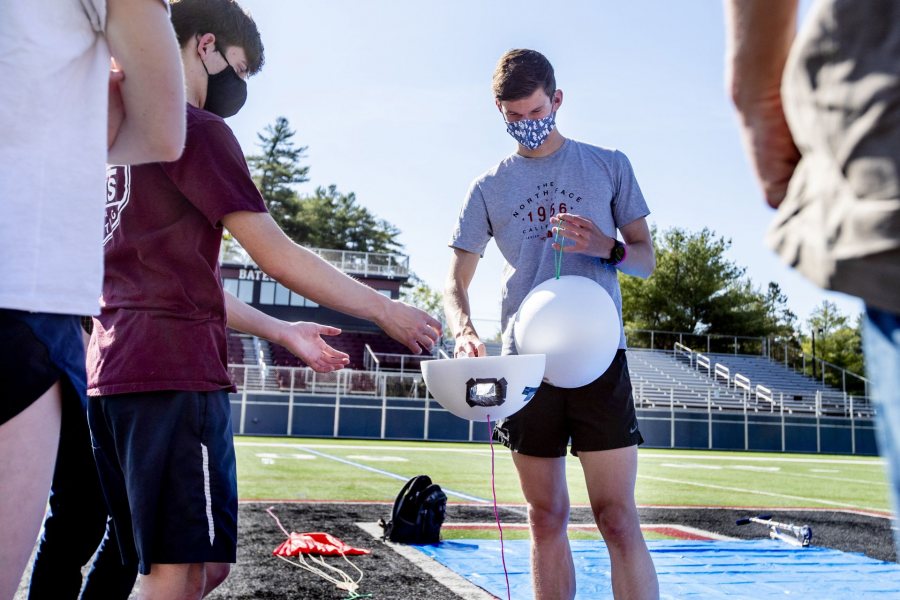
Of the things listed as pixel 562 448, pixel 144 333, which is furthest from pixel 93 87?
pixel 562 448

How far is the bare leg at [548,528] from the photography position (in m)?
2.90

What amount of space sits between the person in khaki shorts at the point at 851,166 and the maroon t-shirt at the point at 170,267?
1.21 meters

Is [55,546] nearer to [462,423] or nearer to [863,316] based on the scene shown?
[863,316]

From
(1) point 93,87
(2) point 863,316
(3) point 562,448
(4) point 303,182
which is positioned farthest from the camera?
(4) point 303,182

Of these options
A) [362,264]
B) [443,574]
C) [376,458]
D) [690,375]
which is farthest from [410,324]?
[362,264]

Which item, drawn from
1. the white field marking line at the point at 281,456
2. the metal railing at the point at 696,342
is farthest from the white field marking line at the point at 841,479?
the metal railing at the point at 696,342

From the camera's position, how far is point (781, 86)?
1.14 metres

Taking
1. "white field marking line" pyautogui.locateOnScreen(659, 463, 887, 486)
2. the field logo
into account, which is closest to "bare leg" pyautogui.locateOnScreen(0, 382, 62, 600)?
the field logo

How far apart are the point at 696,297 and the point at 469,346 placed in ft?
177

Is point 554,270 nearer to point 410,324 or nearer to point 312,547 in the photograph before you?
point 410,324

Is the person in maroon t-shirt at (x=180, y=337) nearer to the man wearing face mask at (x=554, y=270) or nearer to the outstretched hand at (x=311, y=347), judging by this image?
the outstretched hand at (x=311, y=347)

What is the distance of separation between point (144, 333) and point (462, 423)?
74.4 ft

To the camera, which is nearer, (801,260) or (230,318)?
(801,260)

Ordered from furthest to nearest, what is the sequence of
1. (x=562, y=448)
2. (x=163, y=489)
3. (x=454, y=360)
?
(x=562, y=448), (x=454, y=360), (x=163, y=489)
